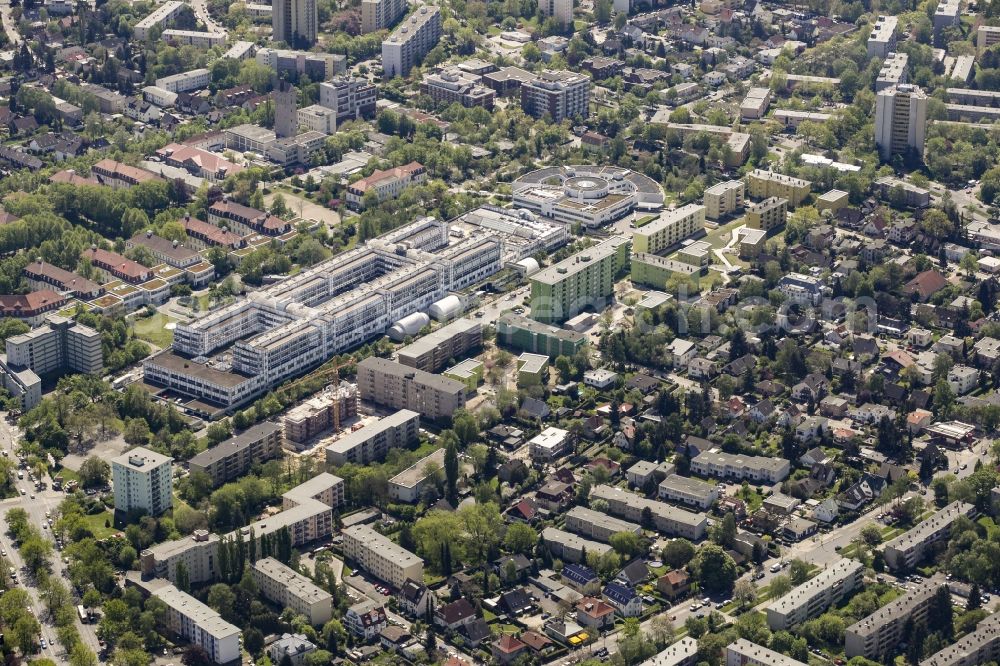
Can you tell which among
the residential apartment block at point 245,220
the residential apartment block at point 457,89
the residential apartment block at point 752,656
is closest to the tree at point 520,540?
the residential apartment block at point 752,656

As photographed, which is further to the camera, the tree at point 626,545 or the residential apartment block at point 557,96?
the residential apartment block at point 557,96

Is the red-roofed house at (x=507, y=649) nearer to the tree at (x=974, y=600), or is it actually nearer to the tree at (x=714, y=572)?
the tree at (x=714, y=572)

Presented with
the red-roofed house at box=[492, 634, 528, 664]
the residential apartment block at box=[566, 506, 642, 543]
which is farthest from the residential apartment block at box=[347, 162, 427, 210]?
the red-roofed house at box=[492, 634, 528, 664]

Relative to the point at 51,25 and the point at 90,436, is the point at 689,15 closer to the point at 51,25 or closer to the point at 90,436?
the point at 51,25

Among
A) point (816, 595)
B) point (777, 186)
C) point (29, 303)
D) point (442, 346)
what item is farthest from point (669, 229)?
point (816, 595)

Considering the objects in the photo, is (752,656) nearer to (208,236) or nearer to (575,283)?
(575,283)

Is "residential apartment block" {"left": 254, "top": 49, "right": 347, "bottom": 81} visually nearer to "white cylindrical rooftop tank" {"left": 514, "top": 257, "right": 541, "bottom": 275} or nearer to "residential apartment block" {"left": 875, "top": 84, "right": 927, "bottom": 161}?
"white cylindrical rooftop tank" {"left": 514, "top": 257, "right": 541, "bottom": 275}

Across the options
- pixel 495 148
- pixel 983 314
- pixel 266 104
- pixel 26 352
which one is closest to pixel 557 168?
pixel 495 148
